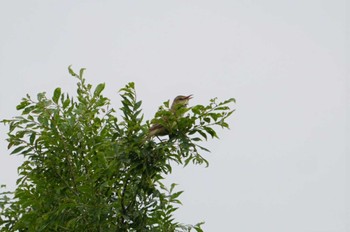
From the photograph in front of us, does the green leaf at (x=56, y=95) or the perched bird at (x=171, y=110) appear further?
the green leaf at (x=56, y=95)

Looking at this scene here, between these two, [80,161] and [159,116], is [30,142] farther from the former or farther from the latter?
[159,116]

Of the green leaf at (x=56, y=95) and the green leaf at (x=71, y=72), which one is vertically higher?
the green leaf at (x=71, y=72)

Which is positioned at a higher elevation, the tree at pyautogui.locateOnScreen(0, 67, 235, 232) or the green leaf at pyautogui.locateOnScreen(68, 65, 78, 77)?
the green leaf at pyautogui.locateOnScreen(68, 65, 78, 77)

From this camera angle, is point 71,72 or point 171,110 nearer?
point 171,110

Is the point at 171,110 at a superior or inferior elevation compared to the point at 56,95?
inferior

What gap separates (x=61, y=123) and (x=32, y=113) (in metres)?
0.36

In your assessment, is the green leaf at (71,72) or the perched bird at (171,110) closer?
the perched bird at (171,110)

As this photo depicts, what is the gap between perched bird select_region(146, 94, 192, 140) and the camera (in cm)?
645

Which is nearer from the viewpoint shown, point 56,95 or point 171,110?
point 171,110

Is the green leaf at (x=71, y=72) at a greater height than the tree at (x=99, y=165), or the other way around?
the green leaf at (x=71, y=72)

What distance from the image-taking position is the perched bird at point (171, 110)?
6.45 metres

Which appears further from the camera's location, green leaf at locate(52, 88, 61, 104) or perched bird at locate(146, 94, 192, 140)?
green leaf at locate(52, 88, 61, 104)

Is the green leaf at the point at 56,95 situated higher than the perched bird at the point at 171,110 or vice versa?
the green leaf at the point at 56,95

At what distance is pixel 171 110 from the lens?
648 cm
